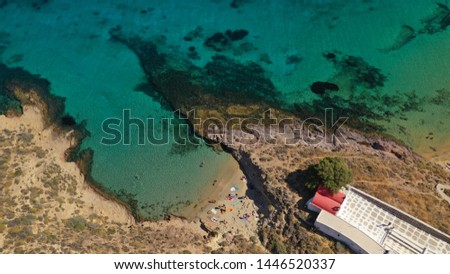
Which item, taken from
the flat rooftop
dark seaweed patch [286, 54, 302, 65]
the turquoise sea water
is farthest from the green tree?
dark seaweed patch [286, 54, 302, 65]

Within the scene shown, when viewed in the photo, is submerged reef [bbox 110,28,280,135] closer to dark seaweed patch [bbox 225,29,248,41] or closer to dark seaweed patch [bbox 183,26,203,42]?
dark seaweed patch [bbox 183,26,203,42]

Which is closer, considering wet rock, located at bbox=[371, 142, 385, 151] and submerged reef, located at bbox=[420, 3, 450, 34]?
wet rock, located at bbox=[371, 142, 385, 151]

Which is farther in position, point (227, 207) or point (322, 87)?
point (322, 87)

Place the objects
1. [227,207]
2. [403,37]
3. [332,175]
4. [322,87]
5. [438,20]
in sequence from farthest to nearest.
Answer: [438,20], [403,37], [322,87], [227,207], [332,175]

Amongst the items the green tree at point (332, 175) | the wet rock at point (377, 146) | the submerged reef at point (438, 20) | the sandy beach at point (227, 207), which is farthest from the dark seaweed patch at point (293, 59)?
the green tree at point (332, 175)

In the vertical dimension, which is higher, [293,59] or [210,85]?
[293,59]

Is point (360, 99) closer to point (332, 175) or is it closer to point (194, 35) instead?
point (332, 175)

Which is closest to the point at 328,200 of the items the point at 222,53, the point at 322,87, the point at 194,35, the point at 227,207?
the point at 227,207

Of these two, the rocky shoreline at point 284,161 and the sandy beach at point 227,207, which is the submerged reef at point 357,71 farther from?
the sandy beach at point 227,207
